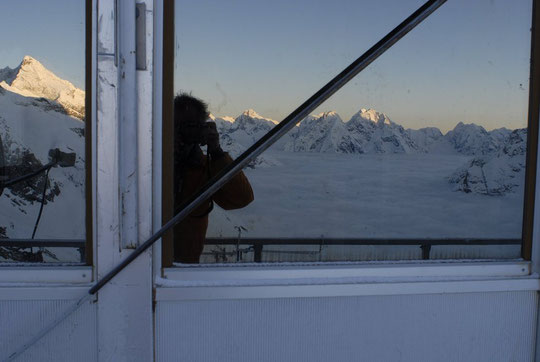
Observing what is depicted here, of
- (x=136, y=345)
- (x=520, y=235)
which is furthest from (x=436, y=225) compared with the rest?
(x=136, y=345)

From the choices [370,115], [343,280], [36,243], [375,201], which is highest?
A: [370,115]

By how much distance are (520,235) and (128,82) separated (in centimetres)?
135

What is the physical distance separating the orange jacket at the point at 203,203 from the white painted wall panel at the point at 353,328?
16cm

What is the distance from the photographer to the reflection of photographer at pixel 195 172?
131 cm

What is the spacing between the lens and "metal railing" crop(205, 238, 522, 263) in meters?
1.41

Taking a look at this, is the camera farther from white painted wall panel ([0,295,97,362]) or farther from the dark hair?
white painted wall panel ([0,295,97,362])

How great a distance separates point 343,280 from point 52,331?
0.86m

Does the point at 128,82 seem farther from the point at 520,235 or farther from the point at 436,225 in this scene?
the point at 520,235

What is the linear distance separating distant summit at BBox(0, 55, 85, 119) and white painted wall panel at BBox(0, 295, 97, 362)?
0.56 meters

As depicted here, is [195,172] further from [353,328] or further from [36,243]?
[353,328]

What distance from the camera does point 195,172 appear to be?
1.36 metres

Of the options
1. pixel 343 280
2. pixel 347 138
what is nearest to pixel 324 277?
pixel 343 280

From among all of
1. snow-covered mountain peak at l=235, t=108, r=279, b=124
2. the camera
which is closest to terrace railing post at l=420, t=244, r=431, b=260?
snow-covered mountain peak at l=235, t=108, r=279, b=124

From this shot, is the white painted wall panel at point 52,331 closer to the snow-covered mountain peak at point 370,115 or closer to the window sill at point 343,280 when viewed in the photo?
the window sill at point 343,280
